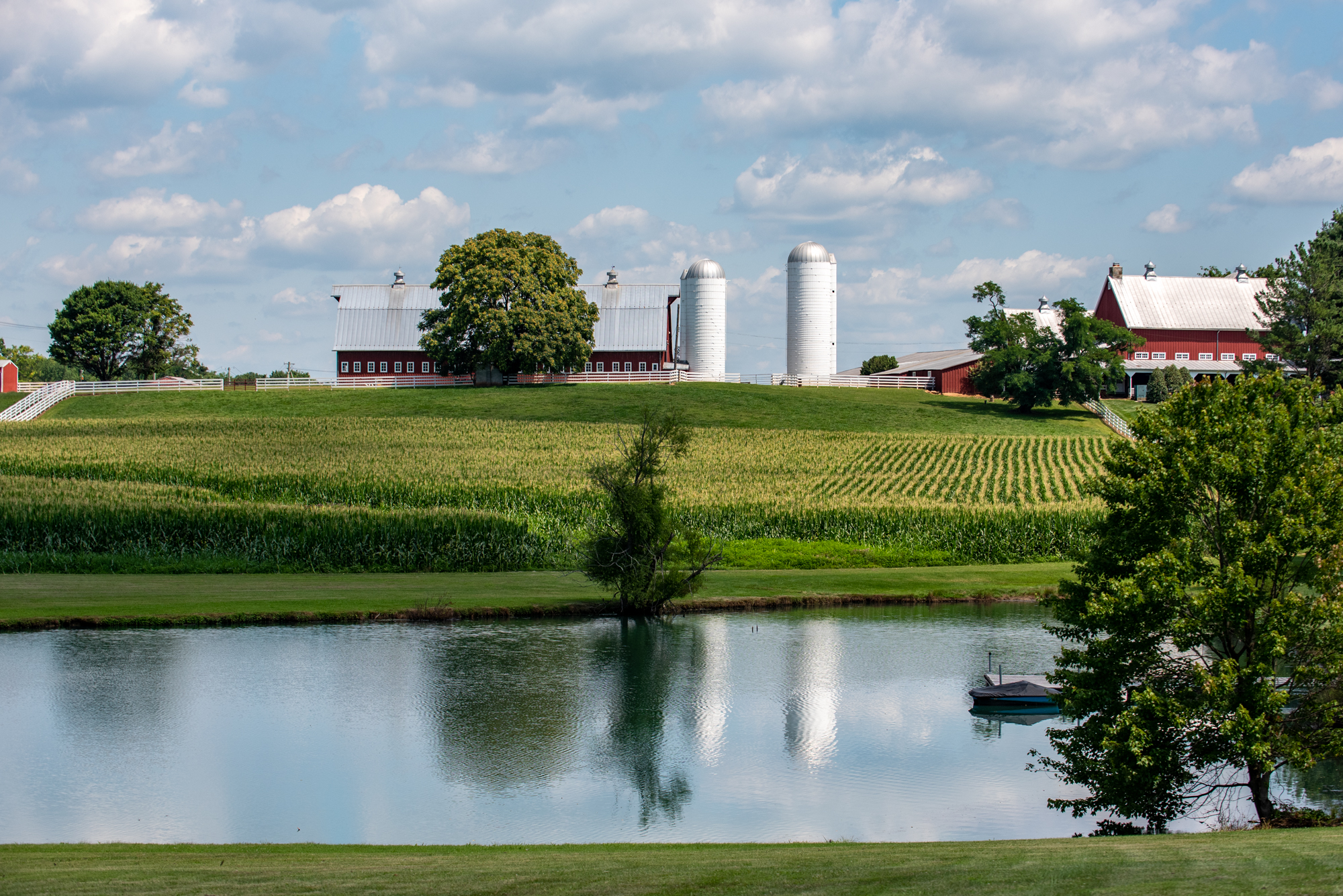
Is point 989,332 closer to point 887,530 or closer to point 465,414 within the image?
point 465,414

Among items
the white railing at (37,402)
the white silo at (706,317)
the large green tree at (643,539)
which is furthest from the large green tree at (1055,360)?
the white railing at (37,402)

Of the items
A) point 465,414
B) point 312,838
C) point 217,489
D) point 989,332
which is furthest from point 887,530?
point 989,332

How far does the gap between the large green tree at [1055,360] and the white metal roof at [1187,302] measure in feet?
36.7

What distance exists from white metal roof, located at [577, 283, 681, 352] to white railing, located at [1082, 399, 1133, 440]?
3348 cm

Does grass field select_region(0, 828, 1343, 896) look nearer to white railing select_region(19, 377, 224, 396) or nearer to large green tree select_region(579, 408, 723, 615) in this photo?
large green tree select_region(579, 408, 723, 615)

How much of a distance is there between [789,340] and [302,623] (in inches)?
2773

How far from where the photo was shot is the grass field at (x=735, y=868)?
435 inches

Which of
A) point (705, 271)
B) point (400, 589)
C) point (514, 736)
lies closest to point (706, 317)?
point (705, 271)

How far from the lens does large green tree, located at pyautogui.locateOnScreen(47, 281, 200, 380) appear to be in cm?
9075

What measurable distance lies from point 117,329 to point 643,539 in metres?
73.8

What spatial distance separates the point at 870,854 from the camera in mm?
12883

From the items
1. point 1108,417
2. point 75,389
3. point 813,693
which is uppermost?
point 75,389

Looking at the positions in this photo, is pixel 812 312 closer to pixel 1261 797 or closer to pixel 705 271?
pixel 705 271

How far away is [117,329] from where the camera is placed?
9112cm
